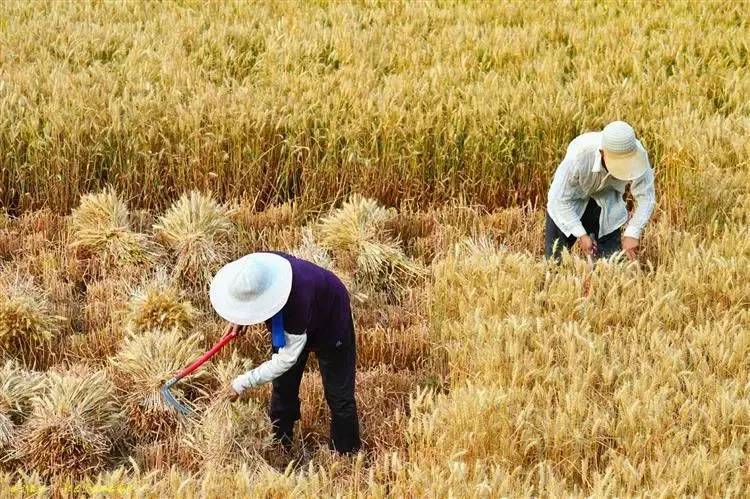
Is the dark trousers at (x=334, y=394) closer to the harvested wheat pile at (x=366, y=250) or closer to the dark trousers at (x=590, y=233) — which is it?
the harvested wheat pile at (x=366, y=250)

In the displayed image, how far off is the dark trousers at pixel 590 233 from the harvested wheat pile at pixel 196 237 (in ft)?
5.92

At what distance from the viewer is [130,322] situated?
15.0ft

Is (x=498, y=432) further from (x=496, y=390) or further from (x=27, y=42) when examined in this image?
(x=27, y=42)

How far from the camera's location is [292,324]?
3.60 metres

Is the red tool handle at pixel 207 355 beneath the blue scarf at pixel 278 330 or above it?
beneath

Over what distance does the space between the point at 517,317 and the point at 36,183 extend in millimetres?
3254

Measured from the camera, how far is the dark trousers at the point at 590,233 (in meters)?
4.97

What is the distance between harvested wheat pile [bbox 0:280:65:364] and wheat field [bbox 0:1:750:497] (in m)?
0.02

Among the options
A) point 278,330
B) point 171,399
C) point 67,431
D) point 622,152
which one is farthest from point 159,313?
point 622,152

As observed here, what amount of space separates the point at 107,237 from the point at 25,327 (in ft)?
2.94

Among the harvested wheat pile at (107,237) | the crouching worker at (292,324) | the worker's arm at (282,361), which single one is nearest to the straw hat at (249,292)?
the crouching worker at (292,324)

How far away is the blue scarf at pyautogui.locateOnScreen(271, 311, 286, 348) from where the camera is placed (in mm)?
3544

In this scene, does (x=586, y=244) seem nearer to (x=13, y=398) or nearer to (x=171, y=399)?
(x=171, y=399)

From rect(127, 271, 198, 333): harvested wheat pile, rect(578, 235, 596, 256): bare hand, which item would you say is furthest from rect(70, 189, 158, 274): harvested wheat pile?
rect(578, 235, 596, 256): bare hand
